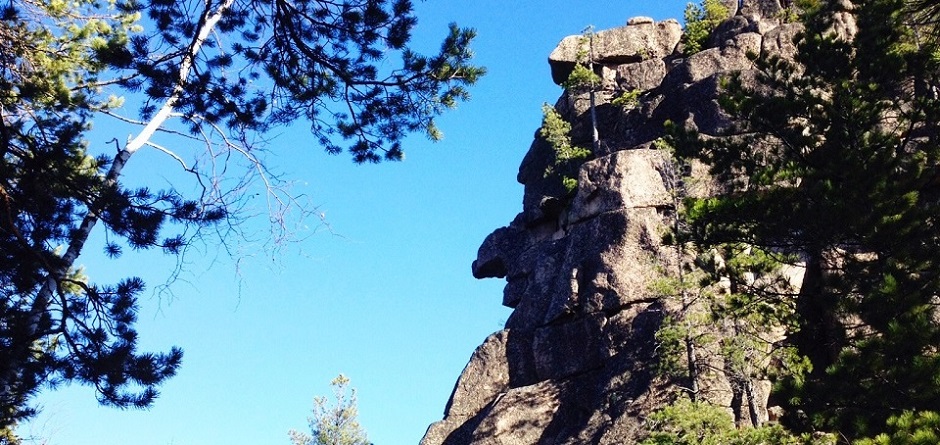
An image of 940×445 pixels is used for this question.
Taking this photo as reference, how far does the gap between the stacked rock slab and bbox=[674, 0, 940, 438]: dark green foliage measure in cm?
491

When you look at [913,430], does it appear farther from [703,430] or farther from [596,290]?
[596,290]

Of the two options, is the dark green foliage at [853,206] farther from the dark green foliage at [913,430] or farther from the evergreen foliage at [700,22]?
the evergreen foliage at [700,22]

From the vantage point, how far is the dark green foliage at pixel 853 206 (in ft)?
35.3

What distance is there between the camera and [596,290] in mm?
20438

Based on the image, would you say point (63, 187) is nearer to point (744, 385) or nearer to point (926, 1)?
point (926, 1)

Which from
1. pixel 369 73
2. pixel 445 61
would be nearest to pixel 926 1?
pixel 445 61

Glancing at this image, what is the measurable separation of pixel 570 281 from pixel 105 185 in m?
15.4

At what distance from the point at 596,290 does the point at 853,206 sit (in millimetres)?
9508

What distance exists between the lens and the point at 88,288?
23.2 feet

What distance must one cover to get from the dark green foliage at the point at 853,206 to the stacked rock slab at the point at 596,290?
4909 mm

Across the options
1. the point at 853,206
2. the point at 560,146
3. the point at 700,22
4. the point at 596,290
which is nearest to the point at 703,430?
the point at 853,206

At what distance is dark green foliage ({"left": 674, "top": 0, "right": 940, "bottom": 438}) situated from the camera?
35.3 ft

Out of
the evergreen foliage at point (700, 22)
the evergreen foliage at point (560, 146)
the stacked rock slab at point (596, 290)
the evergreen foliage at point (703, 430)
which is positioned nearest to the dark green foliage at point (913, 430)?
the evergreen foliage at point (703, 430)

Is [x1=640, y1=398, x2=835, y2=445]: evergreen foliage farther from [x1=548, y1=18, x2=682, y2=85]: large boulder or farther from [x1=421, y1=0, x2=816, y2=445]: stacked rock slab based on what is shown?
[x1=548, y1=18, x2=682, y2=85]: large boulder
